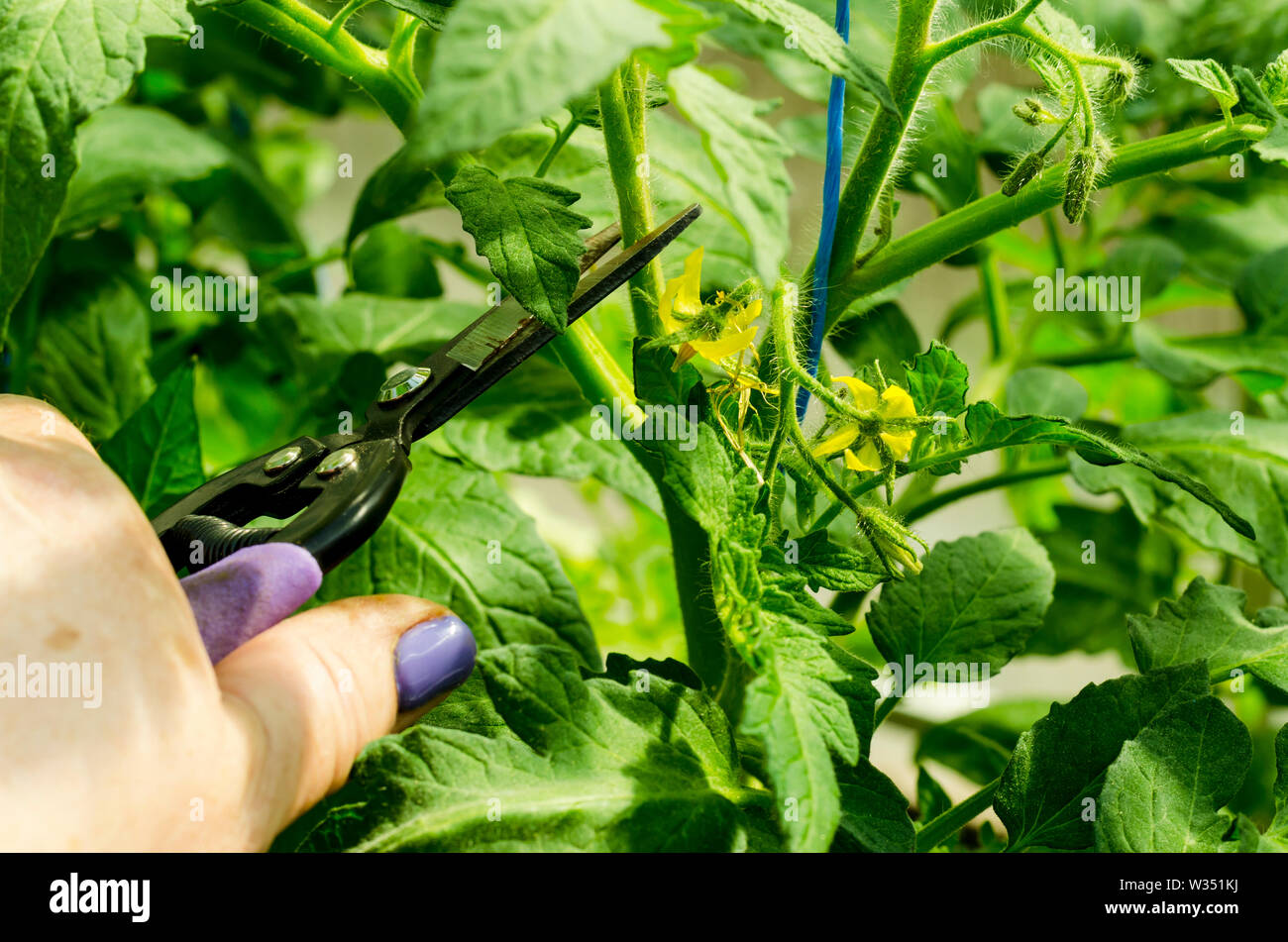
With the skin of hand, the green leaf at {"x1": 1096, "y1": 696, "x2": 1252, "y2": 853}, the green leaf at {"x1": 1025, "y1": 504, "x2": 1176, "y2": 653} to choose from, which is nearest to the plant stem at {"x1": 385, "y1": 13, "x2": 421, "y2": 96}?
the skin of hand

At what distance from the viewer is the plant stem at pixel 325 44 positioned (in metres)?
0.42

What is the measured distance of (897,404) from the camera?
39 cm

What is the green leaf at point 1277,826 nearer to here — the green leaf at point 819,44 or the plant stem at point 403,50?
the green leaf at point 819,44

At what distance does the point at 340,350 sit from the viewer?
0.62 metres

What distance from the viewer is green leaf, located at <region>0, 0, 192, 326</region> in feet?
1.14

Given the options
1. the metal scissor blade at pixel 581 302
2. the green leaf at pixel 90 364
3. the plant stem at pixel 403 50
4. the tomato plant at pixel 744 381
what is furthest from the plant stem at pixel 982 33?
the green leaf at pixel 90 364

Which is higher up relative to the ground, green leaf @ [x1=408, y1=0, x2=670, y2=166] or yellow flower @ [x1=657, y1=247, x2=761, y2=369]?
green leaf @ [x1=408, y1=0, x2=670, y2=166]

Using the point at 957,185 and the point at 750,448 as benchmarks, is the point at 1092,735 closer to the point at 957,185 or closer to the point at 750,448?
the point at 750,448

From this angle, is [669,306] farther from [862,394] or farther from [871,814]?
[871,814]

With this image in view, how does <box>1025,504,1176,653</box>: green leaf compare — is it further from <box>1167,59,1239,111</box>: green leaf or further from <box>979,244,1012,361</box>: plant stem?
<box>1167,59,1239,111</box>: green leaf

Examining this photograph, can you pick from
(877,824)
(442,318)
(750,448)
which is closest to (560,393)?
(442,318)

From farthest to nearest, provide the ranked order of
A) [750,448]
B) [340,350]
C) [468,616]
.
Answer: [340,350], [468,616], [750,448]

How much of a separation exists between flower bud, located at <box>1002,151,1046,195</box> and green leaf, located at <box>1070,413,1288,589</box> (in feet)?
0.62
